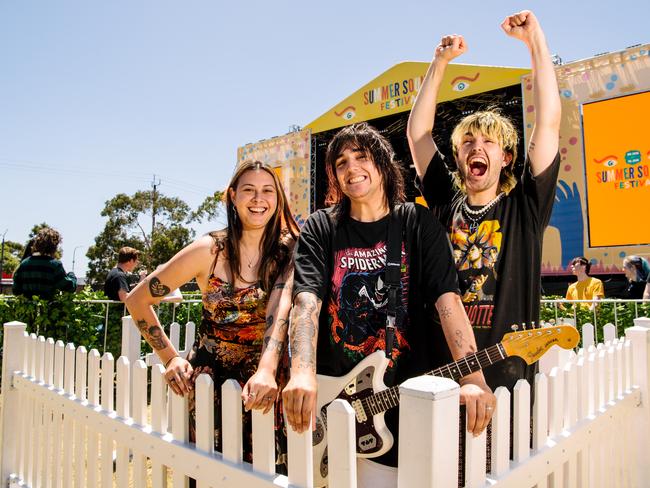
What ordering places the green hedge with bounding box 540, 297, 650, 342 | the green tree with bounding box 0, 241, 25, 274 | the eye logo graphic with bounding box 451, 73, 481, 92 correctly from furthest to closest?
the green tree with bounding box 0, 241, 25, 274
the eye logo graphic with bounding box 451, 73, 481, 92
the green hedge with bounding box 540, 297, 650, 342

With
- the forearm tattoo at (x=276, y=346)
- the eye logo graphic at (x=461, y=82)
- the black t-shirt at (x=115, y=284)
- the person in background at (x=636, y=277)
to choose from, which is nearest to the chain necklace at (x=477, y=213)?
the forearm tattoo at (x=276, y=346)

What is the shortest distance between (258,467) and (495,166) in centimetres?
136

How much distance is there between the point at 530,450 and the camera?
1545 mm

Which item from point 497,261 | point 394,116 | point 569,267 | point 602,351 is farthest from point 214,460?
point 394,116

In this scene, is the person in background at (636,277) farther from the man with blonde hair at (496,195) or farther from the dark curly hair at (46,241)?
the dark curly hair at (46,241)

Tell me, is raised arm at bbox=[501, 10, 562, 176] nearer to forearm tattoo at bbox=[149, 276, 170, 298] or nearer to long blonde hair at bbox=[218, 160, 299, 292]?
long blonde hair at bbox=[218, 160, 299, 292]

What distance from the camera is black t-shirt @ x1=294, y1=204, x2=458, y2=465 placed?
4.94ft

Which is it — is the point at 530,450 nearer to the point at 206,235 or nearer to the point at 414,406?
the point at 414,406

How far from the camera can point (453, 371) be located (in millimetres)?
1378

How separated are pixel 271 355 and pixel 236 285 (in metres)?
0.56

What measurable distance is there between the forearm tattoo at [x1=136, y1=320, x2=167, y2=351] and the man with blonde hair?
1309 mm

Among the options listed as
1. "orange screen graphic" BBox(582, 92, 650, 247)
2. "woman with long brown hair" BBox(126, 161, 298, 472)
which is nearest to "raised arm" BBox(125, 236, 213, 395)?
"woman with long brown hair" BBox(126, 161, 298, 472)

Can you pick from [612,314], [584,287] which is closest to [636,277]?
[584,287]

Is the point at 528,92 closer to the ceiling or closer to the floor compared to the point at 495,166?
closer to the ceiling
